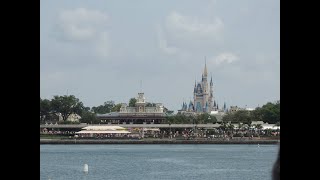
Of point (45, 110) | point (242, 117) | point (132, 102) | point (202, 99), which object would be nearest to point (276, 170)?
point (45, 110)

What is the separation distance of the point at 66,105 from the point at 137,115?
9.06 m

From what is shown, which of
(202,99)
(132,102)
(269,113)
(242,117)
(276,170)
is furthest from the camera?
(202,99)

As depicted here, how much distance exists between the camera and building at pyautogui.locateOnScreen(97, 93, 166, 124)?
104 meters

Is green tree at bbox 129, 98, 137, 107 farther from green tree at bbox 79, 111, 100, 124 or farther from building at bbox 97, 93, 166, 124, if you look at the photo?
green tree at bbox 79, 111, 100, 124

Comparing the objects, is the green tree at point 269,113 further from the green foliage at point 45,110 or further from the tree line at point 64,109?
the green foliage at point 45,110

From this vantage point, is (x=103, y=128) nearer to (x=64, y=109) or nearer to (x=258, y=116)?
(x=64, y=109)

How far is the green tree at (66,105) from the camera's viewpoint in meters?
97.9

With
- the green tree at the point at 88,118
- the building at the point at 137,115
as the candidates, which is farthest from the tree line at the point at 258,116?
the green tree at the point at 88,118

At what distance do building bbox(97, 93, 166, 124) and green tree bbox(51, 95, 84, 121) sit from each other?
12.9 ft

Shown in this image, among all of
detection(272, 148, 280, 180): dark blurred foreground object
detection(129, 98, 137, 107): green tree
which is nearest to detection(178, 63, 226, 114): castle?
detection(129, 98, 137, 107): green tree

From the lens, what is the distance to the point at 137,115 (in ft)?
341
